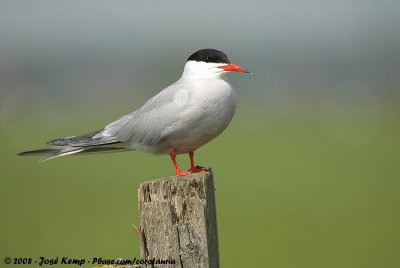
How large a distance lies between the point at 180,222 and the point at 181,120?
141 centimetres

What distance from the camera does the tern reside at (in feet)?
17.9

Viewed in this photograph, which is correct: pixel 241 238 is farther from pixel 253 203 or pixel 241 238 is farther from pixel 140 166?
pixel 140 166

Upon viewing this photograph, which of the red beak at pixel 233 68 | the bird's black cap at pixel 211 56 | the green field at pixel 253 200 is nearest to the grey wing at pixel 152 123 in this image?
the bird's black cap at pixel 211 56

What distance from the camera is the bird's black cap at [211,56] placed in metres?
5.79

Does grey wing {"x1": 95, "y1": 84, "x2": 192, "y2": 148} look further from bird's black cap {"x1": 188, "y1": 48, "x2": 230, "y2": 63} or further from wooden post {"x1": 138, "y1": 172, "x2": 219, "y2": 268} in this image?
wooden post {"x1": 138, "y1": 172, "x2": 219, "y2": 268}

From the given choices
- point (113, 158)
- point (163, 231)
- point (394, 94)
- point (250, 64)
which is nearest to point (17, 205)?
point (113, 158)

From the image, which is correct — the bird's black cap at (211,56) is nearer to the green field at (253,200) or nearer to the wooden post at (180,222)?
the wooden post at (180,222)

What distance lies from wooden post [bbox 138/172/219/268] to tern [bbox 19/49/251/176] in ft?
3.10

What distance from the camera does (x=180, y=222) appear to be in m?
4.19

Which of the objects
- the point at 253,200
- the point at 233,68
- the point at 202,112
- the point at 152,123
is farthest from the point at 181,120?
the point at 253,200

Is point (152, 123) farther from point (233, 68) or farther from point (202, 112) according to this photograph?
point (233, 68)

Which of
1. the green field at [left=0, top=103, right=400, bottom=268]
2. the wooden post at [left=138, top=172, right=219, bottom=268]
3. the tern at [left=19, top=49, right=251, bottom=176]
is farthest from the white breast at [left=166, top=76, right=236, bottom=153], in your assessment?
the green field at [left=0, top=103, right=400, bottom=268]

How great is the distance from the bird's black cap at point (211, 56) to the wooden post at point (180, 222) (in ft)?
5.31

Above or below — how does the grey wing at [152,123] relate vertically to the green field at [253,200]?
above
